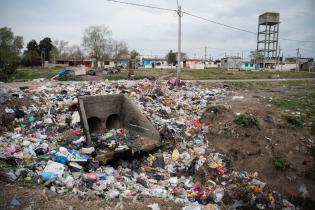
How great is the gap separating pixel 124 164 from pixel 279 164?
3.56 metres

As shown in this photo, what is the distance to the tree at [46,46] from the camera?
164 feet

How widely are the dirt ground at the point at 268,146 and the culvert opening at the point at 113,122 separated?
268 centimetres

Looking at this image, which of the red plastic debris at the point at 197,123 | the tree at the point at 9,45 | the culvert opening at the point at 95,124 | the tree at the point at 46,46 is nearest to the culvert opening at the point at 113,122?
the culvert opening at the point at 95,124

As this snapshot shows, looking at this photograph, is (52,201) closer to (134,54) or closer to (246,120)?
(246,120)

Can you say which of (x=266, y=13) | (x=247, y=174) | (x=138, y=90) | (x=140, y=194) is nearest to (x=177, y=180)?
(x=140, y=194)

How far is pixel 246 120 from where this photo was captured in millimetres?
6879

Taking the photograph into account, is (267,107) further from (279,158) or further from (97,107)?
(97,107)

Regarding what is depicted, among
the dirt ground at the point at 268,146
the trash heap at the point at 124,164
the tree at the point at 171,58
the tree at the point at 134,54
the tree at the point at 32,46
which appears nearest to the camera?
the trash heap at the point at 124,164

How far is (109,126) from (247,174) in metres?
4.13

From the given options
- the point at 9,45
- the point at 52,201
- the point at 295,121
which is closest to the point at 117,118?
the point at 52,201

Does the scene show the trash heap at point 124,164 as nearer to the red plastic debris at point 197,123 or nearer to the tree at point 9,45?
the red plastic debris at point 197,123

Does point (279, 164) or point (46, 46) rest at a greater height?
point (46, 46)

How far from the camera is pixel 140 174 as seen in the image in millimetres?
5406

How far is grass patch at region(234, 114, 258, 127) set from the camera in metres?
6.84
